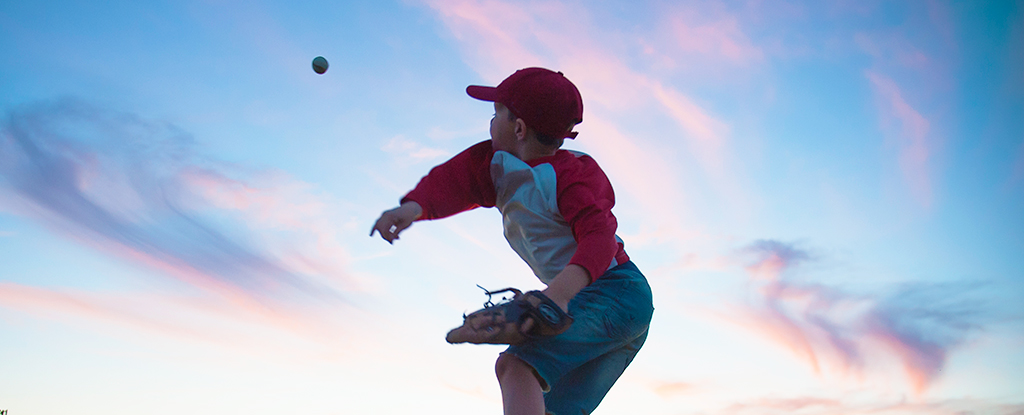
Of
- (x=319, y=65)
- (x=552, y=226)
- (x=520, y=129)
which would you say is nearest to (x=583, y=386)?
(x=552, y=226)

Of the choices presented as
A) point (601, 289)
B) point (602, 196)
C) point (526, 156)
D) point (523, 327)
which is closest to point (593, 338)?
point (601, 289)

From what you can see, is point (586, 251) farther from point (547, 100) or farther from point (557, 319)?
point (547, 100)

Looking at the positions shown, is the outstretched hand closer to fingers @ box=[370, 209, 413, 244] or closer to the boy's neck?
fingers @ box=[370, 209, 413, 244]

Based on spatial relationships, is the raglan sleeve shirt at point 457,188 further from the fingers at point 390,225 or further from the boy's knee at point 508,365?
the boy's knee at point 508,365

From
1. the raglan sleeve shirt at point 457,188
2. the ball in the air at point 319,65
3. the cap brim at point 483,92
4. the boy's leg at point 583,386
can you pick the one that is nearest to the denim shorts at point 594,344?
the boy's leg at point 583,386

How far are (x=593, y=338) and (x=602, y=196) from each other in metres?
0.57

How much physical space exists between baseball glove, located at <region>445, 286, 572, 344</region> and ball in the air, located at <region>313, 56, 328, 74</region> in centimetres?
332

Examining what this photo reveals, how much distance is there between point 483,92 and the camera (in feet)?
10.4

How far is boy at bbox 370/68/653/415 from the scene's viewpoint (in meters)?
2.40

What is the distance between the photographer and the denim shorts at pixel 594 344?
2.40m

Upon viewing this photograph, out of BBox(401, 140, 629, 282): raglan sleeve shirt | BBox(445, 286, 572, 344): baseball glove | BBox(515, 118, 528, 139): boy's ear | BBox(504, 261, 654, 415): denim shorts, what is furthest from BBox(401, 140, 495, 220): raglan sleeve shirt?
BBox(445, 286, 572, 344): baseball glove

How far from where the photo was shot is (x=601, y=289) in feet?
8.58

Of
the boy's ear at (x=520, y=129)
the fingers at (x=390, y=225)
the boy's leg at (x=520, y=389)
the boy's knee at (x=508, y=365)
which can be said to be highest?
the boy's ear at (x=520, y=129)

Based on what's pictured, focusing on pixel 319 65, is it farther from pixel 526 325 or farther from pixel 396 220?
pixel 526 325
